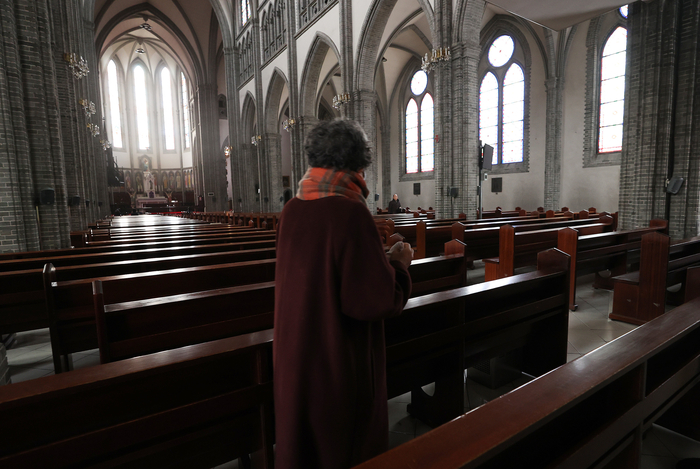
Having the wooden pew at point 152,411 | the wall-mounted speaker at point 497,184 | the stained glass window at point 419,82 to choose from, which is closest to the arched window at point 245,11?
the stained glass window at point 419,82

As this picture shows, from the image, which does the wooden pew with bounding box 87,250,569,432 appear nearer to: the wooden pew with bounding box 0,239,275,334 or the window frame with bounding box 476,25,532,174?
the wooden pew with bounding box 0,239,275,334

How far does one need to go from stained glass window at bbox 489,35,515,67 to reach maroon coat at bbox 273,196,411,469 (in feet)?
56.1

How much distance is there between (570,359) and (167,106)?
136ft

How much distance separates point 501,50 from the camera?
1553 centimetres

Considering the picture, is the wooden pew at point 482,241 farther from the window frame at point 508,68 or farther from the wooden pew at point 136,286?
the window frame at point 508,68

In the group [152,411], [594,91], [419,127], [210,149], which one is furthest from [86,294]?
[210,149]

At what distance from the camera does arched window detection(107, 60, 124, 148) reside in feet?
112

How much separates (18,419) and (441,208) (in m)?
10.4

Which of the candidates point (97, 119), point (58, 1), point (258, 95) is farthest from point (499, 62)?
point (97, 119)

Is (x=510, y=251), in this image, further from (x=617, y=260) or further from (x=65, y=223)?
(x=65, y=223)

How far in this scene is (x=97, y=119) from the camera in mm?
19891

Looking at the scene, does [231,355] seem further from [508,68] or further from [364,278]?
[508,68]

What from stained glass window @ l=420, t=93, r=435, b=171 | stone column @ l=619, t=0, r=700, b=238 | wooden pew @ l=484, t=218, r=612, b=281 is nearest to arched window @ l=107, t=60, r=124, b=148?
stained glass window @ l=420, t=93, r=435, b=171

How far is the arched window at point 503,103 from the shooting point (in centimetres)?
1525
